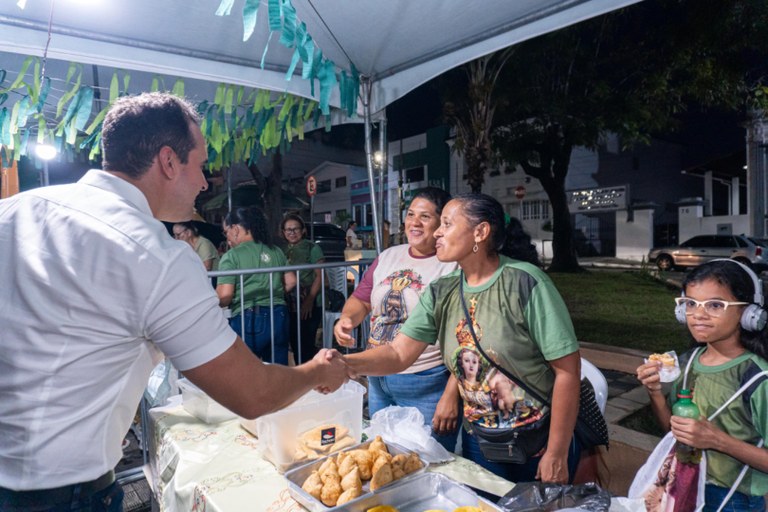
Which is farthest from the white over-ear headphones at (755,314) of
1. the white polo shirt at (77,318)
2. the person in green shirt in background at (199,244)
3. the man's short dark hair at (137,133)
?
the person in green shirt in background at (199,244)

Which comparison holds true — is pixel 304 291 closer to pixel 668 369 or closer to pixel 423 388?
pixel 423 388

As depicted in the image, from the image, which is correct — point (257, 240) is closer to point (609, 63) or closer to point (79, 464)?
point (79, 464)

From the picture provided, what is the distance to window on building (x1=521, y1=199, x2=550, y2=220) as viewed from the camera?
92.3 ft

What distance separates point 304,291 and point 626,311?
26.4ft

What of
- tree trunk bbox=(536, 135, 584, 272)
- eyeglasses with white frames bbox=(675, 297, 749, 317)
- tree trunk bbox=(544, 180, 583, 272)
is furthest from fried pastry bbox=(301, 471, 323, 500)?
tree trunk bbox=(544, 180, 583, 272)

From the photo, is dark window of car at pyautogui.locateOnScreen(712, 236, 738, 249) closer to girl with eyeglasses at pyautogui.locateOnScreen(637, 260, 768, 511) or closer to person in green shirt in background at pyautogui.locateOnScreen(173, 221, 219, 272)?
person in green shirt in background at pyautogui.locateOnScreen(173, 221, 219, 272)

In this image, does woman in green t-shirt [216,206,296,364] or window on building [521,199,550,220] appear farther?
window on building [521,199,550,220]

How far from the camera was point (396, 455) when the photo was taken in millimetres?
1657

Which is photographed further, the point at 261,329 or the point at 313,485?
the point at 261,329

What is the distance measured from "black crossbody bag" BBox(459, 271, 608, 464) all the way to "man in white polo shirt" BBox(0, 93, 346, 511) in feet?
3.27

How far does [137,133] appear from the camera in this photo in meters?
1.37

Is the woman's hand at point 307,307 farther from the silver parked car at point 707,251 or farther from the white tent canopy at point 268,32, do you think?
the silver parked car at point 707,251

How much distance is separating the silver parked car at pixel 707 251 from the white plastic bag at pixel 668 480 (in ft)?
62.1

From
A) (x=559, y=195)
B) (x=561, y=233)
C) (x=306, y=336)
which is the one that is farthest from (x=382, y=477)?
(x=561, y=233)
